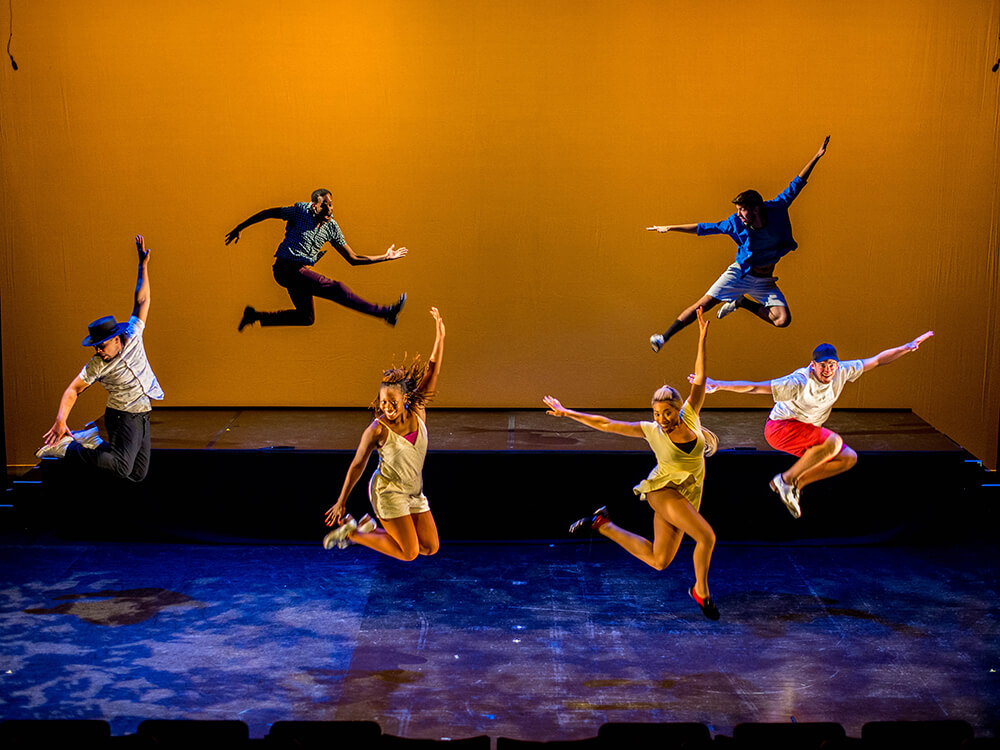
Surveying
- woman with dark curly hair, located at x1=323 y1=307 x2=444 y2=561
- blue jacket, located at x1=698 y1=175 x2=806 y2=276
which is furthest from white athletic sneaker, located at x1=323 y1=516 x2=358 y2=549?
blue jacket, located at x1=698 y1=175 x2=806 y2=276

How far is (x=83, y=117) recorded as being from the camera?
30.8 ft

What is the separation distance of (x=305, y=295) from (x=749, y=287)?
351 cm

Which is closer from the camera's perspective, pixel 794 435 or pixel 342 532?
pixel 342 532

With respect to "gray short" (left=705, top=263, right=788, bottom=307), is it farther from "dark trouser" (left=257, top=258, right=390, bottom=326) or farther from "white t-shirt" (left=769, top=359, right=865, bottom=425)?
"dark trouser" (left=257, top=258, right=390, bottom=326)

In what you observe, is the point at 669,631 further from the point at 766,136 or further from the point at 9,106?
the point at 9,106

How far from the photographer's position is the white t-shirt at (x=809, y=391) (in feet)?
24.6

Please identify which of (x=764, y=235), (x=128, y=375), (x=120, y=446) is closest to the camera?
(x=128, y=375)

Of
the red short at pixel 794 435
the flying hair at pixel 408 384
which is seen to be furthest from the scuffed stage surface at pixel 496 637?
the flying hair at pixel 408 384

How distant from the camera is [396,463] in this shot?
22.1ft

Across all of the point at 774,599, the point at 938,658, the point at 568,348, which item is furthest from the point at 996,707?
the point at 568,348

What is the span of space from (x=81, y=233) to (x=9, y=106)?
3.82ft

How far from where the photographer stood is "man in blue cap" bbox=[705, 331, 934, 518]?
24.6 ft

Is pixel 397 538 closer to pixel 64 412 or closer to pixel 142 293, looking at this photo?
pixel 64 412

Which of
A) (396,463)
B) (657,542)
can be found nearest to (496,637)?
(657,542)
